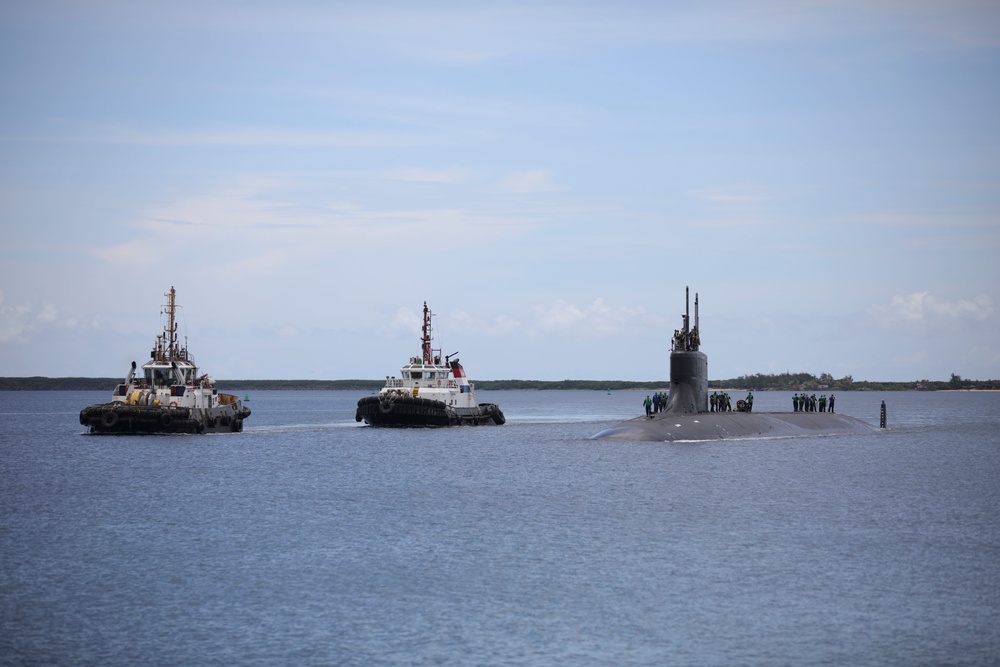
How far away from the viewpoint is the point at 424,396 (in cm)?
7106

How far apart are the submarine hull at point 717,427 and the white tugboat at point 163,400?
2198 centimetres

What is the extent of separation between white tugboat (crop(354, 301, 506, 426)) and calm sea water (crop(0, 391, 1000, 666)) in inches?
971

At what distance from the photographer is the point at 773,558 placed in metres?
23.5

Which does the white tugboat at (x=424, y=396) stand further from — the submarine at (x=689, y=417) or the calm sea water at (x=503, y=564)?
the calm sea water at (x=503, y=564)

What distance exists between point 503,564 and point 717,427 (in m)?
33.9

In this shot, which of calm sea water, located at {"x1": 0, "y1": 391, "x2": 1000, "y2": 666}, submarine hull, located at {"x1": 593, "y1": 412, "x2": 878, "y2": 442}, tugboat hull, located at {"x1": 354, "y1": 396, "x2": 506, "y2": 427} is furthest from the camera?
tugboat hull, located at {"x1": 354, "y1": 396, "x2": 506, "y2": 427}

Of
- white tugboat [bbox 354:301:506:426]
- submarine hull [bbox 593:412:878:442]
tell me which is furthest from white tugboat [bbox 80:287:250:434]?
submarine hull [bbox 593:412:878:442]

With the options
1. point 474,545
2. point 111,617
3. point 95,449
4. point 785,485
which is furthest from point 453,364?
point 111,617

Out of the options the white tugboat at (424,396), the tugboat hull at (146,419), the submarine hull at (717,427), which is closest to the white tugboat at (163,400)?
the tugboat hull at (146,419)

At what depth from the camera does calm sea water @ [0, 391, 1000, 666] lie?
16.7 meters

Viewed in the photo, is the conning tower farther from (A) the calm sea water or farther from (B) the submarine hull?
(A) the calm sea water

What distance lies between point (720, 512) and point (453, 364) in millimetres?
41596

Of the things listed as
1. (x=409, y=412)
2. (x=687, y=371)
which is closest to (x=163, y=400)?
(x=409, y=412)

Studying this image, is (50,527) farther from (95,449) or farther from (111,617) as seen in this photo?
(95,449)
